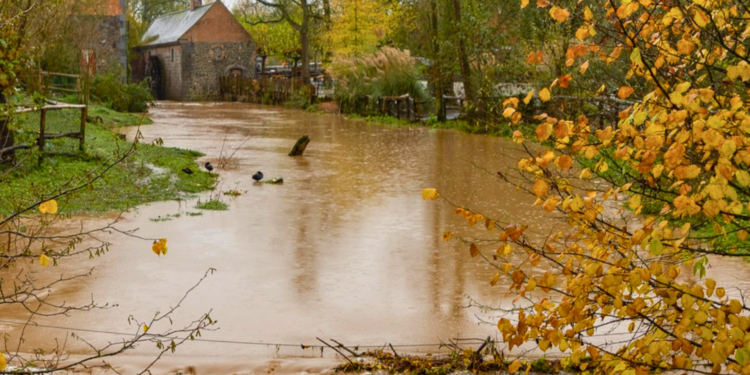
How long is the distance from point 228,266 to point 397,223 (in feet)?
9.40

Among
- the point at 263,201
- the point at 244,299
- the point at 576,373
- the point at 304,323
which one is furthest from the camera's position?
the point at 263,201

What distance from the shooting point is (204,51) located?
53.8 metres

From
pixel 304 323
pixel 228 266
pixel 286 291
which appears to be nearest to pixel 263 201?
pixel 228 266

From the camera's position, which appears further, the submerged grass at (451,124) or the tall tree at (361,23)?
the tall tree at (361,23)

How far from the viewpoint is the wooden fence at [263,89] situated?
43334 millimetres

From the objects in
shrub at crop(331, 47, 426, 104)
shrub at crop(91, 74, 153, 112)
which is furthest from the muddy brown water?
shrub at crop(91, 74, 153, 112)

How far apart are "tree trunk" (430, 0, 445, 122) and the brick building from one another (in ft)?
95.0

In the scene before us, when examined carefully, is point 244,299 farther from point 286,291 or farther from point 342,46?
point 342,46

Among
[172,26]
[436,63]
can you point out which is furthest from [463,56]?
[172,26]

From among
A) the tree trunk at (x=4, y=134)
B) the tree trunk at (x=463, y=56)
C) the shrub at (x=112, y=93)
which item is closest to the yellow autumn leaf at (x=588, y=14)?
the tree trunk at (x=4, y=134)

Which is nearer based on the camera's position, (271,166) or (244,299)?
(244,299)

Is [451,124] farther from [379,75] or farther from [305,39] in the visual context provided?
[305,39]

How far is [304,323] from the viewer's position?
702cm

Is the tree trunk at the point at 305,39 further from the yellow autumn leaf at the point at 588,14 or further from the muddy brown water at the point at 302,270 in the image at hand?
the yellow autumn leaf at the point at 588,14
